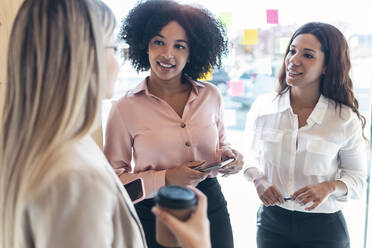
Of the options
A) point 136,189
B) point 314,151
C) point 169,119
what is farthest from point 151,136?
point 314,151

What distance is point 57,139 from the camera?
651 millimetres

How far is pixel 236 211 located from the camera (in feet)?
8.47

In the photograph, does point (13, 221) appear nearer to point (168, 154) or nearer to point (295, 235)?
point (168, 154)

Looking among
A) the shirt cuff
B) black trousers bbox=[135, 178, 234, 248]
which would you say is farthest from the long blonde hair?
the shirt cuff

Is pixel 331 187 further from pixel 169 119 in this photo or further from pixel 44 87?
pixel 44 87

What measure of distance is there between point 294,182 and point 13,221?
48.0 inches

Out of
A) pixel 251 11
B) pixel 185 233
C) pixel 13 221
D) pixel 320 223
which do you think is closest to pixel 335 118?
pixel 320 223

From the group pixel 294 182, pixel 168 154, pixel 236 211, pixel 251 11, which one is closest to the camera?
pixel 168 154

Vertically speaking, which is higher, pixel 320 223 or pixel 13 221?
pixel 13 221

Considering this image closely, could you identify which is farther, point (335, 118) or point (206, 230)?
point (335, 118)

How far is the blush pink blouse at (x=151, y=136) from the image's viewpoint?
142 cm

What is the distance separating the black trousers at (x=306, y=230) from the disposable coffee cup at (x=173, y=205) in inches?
37.9

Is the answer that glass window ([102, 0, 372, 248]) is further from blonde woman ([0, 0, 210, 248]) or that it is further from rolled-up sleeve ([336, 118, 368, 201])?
blonde woman ([0, 0, 210, 248])

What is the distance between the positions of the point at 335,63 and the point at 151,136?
89 centimetres
